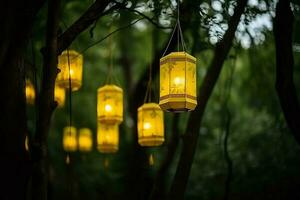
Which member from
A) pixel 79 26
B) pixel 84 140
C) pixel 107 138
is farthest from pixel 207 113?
pixel 79 26

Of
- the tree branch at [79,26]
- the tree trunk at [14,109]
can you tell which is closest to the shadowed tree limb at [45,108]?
the tree trunk at [14,109]

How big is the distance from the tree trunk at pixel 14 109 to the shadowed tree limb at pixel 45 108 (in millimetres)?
114

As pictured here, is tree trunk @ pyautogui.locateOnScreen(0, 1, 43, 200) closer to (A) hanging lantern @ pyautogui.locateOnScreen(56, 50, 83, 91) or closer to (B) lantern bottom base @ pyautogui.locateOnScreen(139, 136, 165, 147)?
(A) hanging lantern @ pyautogui.locateOnScreen(56, 50, 83, 91)

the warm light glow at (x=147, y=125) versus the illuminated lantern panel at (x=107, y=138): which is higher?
the warm light glow at (x=147, y=125)

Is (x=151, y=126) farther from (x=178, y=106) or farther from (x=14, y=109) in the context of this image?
(x=14, y=109)

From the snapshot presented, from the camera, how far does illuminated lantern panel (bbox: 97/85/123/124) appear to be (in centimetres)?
678

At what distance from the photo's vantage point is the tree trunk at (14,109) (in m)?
4.48

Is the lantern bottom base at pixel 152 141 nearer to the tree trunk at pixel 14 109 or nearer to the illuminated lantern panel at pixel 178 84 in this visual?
the illuminated lantern panel at pixel 178 84

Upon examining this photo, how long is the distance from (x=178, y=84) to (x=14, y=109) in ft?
4.77

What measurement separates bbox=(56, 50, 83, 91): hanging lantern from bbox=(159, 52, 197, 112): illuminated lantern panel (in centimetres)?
185

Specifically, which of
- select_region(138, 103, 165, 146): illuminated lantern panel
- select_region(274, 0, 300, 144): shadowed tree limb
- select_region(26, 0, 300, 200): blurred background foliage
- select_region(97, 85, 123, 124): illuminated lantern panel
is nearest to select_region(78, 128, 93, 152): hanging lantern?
select_region(26, 0, 300, 200): blurred background foliage

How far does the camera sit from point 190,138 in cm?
659

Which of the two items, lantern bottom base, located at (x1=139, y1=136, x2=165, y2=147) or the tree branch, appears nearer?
the tree branch

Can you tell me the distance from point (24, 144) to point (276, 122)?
5863mm
